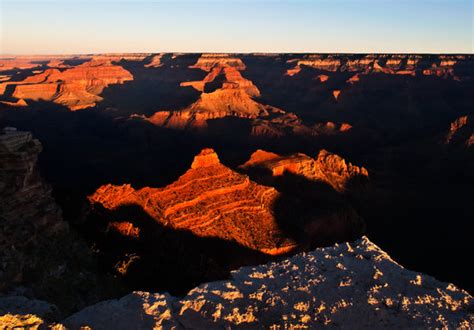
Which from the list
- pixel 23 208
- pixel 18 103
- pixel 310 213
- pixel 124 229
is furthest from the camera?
pixel 18 103

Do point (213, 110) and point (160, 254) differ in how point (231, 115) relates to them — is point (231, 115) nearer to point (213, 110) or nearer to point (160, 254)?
point (213, 110)

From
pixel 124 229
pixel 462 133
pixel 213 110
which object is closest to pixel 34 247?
pixel 124 229

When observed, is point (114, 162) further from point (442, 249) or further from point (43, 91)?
point (43, 91)

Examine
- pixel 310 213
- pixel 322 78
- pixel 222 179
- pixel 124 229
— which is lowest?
pixel 322 78

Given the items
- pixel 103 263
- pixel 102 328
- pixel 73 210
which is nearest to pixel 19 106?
pixel 73 210

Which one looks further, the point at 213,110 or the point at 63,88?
the point at 63,88

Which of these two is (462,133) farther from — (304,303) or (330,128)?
(304,303)

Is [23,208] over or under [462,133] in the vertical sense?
over

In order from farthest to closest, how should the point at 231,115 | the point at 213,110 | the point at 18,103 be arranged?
1. the point at 18,103
2. the point at 213,110
3. the point at 231,115
